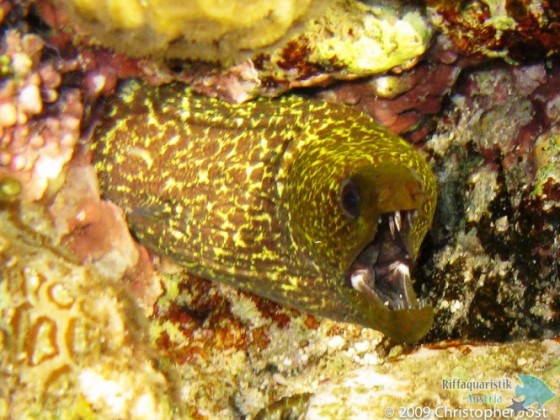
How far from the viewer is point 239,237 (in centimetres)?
373

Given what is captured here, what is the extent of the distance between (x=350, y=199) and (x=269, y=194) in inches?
31.2

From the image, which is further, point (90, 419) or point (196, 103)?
point (196, 103)

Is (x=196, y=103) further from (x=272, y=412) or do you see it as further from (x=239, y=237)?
(x=272, y=412)

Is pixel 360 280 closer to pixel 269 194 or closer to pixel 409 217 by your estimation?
pixel 409 217

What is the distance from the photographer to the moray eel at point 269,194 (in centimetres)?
315

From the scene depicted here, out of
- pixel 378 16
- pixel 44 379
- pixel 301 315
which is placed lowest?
pixel 301 315

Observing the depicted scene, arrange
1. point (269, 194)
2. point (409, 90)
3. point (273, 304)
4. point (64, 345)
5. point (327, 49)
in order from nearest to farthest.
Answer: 1. point (64, 345)
2. point (327, 49)
3. point (269, 194)
4. point (409, 90)
5. point (273, 304)

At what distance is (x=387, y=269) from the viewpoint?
3.30 metres

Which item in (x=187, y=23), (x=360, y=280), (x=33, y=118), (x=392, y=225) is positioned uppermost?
(x=187, y=23)

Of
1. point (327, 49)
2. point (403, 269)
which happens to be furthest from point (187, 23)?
point (403, 269)

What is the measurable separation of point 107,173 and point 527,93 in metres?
3.20

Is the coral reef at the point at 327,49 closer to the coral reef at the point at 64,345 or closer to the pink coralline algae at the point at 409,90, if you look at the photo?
the pink coralline algae at the point at 409,90

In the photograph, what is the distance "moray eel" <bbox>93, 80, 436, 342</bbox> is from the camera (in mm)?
3150

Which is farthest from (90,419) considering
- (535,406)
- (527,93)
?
(527,93)
